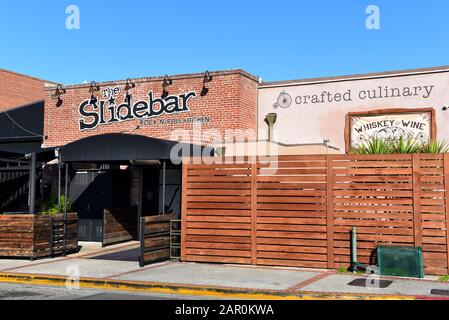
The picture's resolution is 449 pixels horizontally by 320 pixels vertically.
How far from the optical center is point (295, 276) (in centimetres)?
1105

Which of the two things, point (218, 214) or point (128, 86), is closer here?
point (218, 214)

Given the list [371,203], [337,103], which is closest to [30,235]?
[371,203]

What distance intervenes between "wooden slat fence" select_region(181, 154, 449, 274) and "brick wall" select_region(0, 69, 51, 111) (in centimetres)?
2075

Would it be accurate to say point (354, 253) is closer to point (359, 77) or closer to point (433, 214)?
point (433, 214)

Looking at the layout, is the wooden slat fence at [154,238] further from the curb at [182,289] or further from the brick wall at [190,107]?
the brick wall at [190,107]

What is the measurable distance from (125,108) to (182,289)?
33.3ft

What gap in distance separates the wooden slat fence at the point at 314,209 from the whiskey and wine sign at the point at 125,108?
489cm

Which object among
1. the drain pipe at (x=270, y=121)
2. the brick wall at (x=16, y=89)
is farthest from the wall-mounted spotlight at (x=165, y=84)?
the brick wall at (x=16, y=89)

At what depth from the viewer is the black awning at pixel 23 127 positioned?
2012 centimetres

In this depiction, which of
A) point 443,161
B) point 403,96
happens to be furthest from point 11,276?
point 403,96

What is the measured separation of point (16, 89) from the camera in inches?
1230

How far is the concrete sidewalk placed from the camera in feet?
30.6

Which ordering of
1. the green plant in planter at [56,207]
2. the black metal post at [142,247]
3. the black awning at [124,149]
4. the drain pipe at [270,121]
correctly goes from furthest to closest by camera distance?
the drain pipe at [270,121] → the green plant in planter at [56,207] → the black awning at [124,149] → the black metal post at [142,247]
